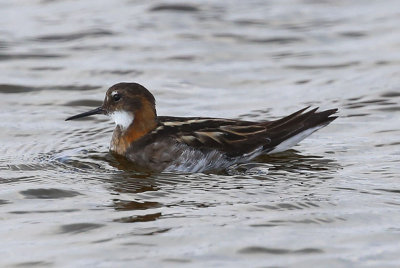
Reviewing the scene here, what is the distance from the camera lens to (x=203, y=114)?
1373 centimetres

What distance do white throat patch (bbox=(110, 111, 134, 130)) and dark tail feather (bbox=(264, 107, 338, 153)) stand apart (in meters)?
1.66

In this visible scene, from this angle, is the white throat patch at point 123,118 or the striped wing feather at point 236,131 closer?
the striped wing feather at point 236,131

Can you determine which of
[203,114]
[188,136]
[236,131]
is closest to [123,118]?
[188,136]

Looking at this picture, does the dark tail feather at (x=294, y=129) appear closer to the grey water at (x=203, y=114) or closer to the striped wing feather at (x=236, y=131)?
the striped wing feather at (x=236, y=131)

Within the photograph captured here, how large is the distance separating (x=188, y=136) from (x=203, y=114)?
2.44m

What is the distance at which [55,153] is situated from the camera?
11984 millimetres

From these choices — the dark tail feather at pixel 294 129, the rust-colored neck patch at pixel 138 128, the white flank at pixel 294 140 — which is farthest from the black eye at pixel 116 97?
the white flank at pixel 294 140

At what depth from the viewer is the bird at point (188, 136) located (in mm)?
11250

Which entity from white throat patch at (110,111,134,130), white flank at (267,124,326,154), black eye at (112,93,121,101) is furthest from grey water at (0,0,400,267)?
black eye at (112,93,121,101)

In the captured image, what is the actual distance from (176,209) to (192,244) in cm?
106

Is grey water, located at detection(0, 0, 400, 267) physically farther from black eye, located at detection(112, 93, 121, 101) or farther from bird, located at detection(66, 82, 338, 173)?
black eye, located at detection(112, 93, 121, 101)

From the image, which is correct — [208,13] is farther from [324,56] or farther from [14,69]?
[14,69]

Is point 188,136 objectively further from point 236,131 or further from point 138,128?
point 138,128

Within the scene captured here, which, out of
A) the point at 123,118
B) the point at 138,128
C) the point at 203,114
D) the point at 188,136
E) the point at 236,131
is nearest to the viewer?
the point at 188,136
